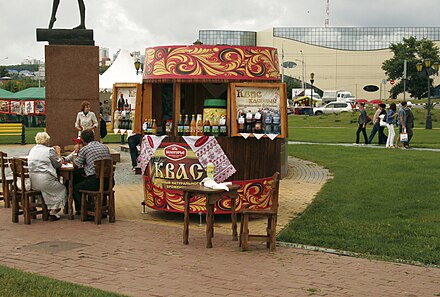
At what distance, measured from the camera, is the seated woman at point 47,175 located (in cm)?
1202

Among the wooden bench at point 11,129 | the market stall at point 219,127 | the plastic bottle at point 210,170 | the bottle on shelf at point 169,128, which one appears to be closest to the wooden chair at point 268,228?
the plastic bottle at point 210,170

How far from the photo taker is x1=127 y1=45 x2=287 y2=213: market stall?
11.8 metres

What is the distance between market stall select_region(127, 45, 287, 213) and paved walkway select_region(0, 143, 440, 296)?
81 centimetres

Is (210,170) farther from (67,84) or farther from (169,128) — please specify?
(67,84)

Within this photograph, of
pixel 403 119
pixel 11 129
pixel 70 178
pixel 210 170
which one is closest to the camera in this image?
pixel 210 170

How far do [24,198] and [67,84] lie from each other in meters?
7.35

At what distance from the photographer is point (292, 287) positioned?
7898 mm

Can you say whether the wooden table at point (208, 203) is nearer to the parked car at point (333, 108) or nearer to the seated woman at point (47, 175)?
the seated woman at point (47, 175)

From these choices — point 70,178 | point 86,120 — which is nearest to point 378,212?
point 70,178

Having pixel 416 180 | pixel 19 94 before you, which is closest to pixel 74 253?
pixel 416 180

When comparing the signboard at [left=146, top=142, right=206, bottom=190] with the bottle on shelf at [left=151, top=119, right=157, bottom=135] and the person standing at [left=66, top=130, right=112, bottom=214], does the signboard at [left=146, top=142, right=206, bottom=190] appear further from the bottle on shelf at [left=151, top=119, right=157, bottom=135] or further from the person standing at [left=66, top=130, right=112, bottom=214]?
the person standing at [left=66, top=130, right=112, bottom=214]

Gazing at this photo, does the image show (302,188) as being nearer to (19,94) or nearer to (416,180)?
(416,180)

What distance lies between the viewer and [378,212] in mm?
12633

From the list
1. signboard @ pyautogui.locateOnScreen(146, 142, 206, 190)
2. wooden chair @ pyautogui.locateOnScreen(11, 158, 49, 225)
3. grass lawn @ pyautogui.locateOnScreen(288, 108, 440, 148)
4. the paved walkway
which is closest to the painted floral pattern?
signboard @ pyautogui.locateOnScreen(146, 142, 206, 190)
